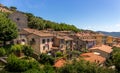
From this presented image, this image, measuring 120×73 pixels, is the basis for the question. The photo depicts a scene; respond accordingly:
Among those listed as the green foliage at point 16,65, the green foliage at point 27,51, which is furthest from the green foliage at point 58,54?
the green foliage at point 16,65

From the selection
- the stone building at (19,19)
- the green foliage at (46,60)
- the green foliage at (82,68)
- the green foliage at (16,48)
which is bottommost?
the green foliage at (46,60)

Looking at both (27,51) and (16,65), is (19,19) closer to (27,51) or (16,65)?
(27,51)

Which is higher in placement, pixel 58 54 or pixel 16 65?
pixel 58 54

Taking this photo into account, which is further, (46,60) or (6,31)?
(46,60)

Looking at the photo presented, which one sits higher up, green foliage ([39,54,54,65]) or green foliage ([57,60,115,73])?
green foliage ([57,60,115,73])

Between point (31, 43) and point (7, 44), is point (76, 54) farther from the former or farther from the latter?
point (7, 44)

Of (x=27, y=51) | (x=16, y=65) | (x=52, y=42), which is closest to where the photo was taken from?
(x=16, y=65)

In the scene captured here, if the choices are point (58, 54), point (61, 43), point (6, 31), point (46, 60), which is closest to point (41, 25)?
point (61, 43)

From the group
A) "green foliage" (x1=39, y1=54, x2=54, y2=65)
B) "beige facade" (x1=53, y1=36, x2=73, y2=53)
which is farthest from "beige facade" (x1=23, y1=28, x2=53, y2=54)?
"green foliage" (x1=39, y1=54, x2=54, y2=65)

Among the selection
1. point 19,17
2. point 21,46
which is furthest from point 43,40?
point 19,17

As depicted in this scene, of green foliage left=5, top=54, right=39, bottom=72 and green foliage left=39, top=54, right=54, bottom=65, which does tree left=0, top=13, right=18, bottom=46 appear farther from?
green foliage left=5, top=54, right=39, bottom=72

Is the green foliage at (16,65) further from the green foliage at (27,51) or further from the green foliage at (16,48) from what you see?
the green foliage at (27,51)

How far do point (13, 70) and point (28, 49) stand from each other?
10001 millimetres

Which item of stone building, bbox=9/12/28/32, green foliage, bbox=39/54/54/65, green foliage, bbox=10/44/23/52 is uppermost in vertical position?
stone building, bbox=9/12/28/32
